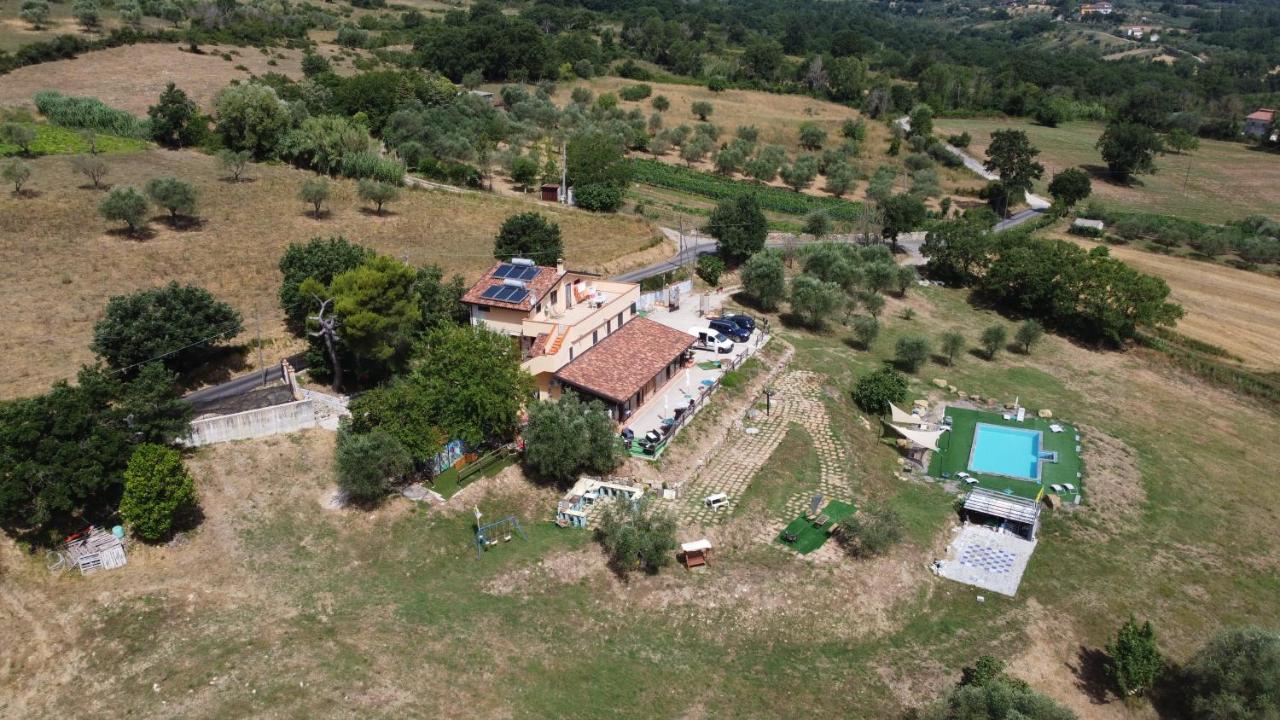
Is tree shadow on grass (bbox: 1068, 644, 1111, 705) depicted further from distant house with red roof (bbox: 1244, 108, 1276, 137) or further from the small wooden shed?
distant house with red roof (bbox: 1244, 108, 1276, 137)

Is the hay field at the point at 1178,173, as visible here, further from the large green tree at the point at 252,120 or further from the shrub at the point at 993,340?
the large green tree at the point at 252,120

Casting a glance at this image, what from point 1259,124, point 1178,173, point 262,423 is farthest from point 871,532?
point 1259,124

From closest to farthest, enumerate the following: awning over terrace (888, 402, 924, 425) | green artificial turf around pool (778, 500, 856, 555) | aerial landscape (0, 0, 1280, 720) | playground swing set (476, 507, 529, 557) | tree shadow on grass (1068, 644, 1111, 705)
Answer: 1. aerial landscape (0, 0, 1280, 720)
2. tree shadow on grass (1068, 644, 1111, 705)
3. playground swing set (476, 507, 529, 557)
4. green artificial turf around pool (778, 500, 856, 555)
5. awning over terrace (888, 402, 924, 425)

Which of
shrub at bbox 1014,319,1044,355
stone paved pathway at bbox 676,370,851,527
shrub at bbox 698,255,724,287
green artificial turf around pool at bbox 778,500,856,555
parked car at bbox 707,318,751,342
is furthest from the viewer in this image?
shrub at bbox 698,255,724,287

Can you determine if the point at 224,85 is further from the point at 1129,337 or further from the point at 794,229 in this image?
the point at 1129,337

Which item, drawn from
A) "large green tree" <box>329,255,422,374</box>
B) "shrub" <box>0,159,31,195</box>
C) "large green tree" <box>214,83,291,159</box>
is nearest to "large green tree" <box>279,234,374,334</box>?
"large green tree" <box>329,255,422,374</box>

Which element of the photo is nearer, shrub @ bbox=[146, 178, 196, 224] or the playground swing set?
the playground swing set

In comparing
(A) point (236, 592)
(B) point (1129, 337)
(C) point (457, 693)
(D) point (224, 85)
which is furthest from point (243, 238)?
(B) point (1129, 337)
